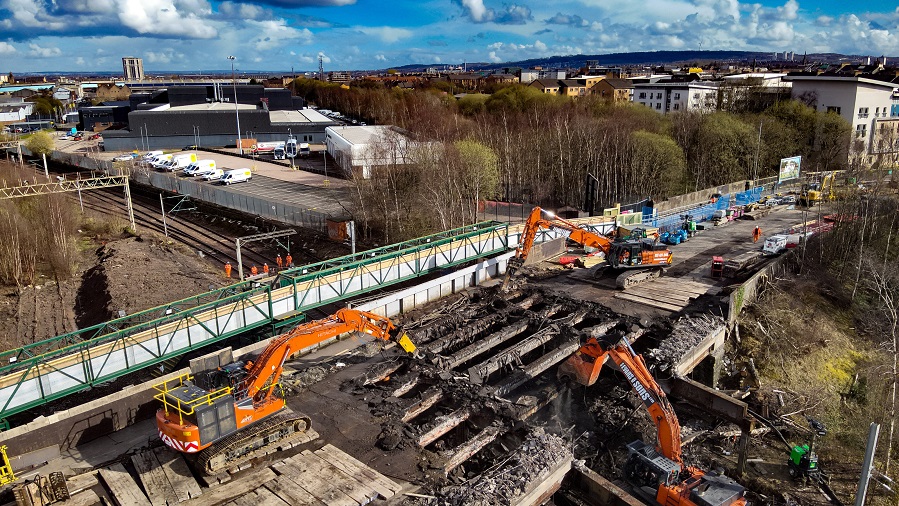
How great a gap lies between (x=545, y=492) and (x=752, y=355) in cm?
1393

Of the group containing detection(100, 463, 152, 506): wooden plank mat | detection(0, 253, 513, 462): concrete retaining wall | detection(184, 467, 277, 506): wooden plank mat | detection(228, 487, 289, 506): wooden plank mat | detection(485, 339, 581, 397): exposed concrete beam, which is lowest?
detection(485, 339, 581, 397): exposed concrete beam

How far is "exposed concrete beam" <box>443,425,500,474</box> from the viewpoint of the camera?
581 inches

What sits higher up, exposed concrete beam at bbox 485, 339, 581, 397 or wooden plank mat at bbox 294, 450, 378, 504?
wooden plank mat at bbox 294, 450, 378, 504

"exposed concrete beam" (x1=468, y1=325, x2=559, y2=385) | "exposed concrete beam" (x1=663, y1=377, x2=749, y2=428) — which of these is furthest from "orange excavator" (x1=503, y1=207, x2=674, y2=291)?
"exposed concrete beam" (x1=663, y1=377, x2=749, y2=428)

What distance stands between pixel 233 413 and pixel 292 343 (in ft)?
8.60

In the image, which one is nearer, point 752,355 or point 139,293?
point 752,355

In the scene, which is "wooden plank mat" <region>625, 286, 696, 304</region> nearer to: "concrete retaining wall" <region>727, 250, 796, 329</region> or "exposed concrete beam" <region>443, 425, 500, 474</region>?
"concrete retaining wall" <region>727, 250, 796, 329</region>

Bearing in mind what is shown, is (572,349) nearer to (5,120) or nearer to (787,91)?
(787,91)

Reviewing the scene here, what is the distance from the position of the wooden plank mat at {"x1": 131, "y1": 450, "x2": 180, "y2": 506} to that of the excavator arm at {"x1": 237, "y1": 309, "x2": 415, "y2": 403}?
2399mm

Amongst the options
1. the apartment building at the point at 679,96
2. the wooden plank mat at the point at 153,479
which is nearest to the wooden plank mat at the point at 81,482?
the wooden plank mat at the point at 153,479

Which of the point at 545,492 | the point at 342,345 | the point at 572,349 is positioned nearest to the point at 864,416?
the point at 572,349

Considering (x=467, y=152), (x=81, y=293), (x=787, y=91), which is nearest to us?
(x=81, y=293)

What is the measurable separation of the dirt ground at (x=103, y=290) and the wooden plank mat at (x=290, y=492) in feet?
57.2

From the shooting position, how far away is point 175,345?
60.4 feet
